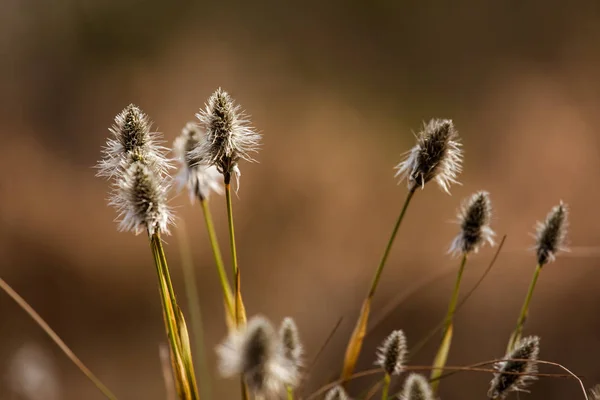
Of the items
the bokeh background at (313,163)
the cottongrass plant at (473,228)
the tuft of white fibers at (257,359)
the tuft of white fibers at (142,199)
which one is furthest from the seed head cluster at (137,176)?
the bokeh background at (313,163)

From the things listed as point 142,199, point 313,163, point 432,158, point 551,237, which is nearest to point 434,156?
point 432,158

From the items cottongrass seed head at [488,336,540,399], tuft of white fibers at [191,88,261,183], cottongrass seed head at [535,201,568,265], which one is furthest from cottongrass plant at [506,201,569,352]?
tuft of white fibers at [191,88,261,183]

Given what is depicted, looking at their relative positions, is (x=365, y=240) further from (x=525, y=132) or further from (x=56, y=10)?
(x=56, y=10)

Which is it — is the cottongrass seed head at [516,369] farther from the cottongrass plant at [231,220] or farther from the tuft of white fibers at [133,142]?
the tuft of white fibers at [133,142]

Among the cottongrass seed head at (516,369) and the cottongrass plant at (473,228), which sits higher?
the cottongrass plant at (473,228)

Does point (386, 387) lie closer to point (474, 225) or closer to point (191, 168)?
point (474, 225)

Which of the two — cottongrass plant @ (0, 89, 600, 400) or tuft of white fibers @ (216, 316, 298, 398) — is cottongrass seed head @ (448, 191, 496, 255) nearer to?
cottongrass plant @ (0, 89, 600, 400)
